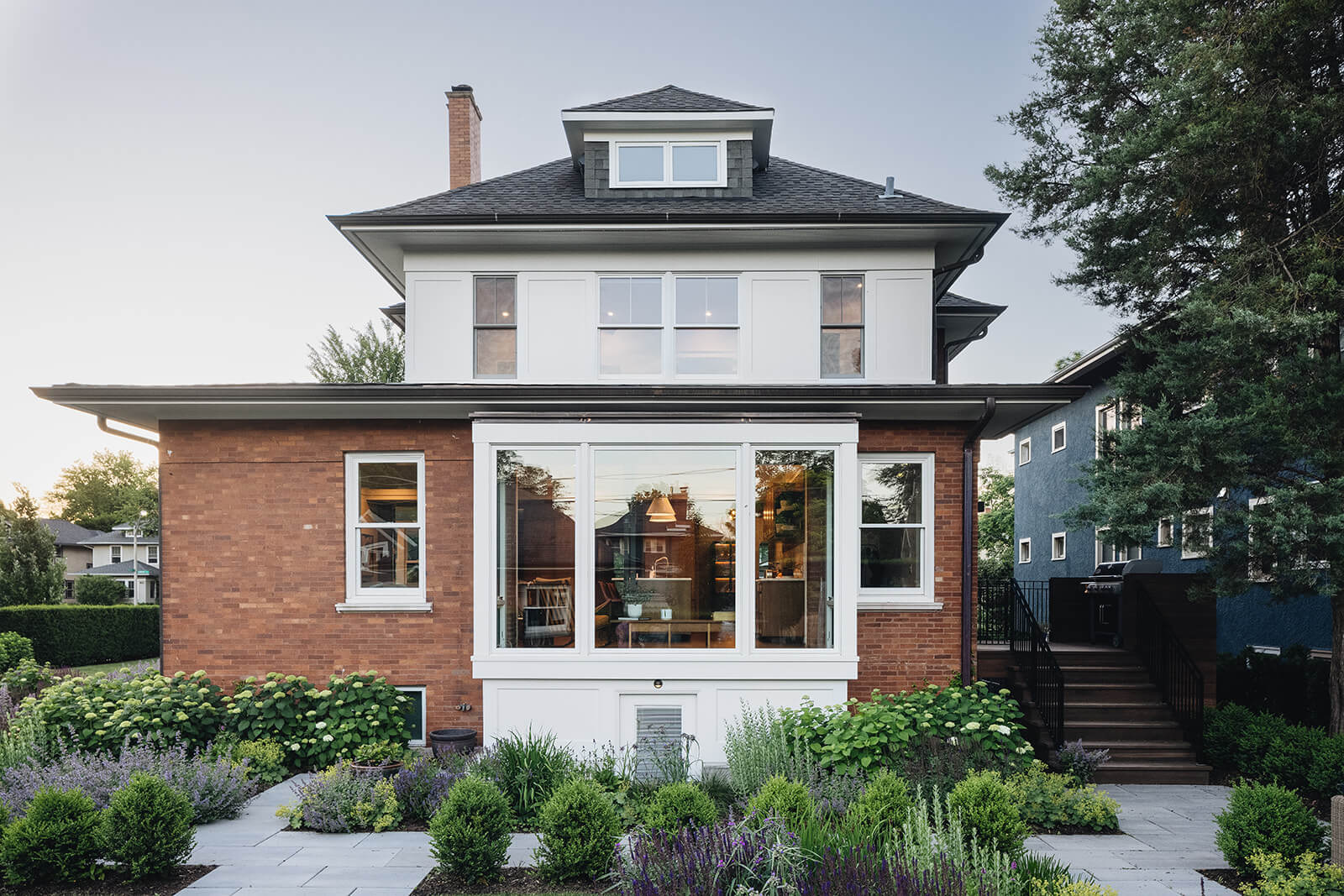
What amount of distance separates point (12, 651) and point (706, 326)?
17.7 metres

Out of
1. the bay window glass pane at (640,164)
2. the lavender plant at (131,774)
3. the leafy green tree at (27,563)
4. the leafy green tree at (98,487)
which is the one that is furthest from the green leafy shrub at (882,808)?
the leafy green tree at (98,487)

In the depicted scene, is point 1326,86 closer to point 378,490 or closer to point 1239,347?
point 1239,347

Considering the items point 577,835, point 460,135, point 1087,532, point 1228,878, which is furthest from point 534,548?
point 1087,532

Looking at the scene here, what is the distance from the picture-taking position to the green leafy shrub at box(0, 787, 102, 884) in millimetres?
5336

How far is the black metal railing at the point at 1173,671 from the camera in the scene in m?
8.98

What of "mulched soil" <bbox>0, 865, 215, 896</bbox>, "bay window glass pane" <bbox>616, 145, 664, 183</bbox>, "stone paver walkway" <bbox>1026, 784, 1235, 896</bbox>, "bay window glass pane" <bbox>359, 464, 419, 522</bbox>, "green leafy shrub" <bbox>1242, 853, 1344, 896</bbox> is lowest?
"stone paver walkway" <bbox>1026, 784, 1235, 896</bbox>

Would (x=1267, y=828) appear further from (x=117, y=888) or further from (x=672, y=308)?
(x=117, y=888)

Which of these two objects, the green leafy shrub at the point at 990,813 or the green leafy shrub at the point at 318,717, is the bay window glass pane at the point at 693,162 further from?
the green leafy shrub at the point at 990,813

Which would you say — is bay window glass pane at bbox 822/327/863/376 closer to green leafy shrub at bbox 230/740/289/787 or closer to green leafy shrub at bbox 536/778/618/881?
green leafy shrub at bbox 536/778/618/881

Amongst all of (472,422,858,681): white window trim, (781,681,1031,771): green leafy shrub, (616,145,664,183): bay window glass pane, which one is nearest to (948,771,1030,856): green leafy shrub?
(781,681,1031,771): green leafy shrub

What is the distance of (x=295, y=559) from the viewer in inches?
364

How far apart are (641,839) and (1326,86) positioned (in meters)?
9.81

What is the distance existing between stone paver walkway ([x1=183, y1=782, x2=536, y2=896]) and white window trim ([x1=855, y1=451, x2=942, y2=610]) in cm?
479

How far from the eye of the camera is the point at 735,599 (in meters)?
8.55
